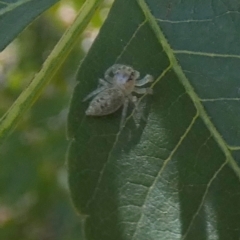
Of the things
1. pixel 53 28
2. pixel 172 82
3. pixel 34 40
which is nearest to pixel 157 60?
pixel 172 82

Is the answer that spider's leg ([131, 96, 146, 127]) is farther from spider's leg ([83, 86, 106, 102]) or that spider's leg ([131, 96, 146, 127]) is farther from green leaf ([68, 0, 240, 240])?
spider's leg ([83, 86, 106, 102])

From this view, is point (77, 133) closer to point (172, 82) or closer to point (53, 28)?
point (172, 82)

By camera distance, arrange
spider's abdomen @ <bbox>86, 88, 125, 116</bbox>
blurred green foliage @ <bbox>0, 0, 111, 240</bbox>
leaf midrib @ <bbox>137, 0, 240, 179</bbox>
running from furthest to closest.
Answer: blurred green foliage @ <bbox>0, 0, 111, 240</bbox> < spider's abdomen @ <bbox>86, 88, 125, 116</bbox> < leaf midrib @ <bbox>137, 0, 240, 179</bbox>

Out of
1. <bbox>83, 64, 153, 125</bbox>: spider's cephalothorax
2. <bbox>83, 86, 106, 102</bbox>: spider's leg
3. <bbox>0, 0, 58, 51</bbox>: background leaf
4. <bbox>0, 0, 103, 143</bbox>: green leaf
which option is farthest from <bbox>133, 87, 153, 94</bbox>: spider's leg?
<bbox>0, 0, 58, 51</bbox>: background leaf

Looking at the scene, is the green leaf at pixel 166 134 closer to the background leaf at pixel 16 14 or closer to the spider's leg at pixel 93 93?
the spider's leg at pixel 93 93

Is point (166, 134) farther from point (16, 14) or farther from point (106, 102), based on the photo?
point (16, 14)

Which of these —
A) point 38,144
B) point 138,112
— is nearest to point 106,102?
point 138,112
